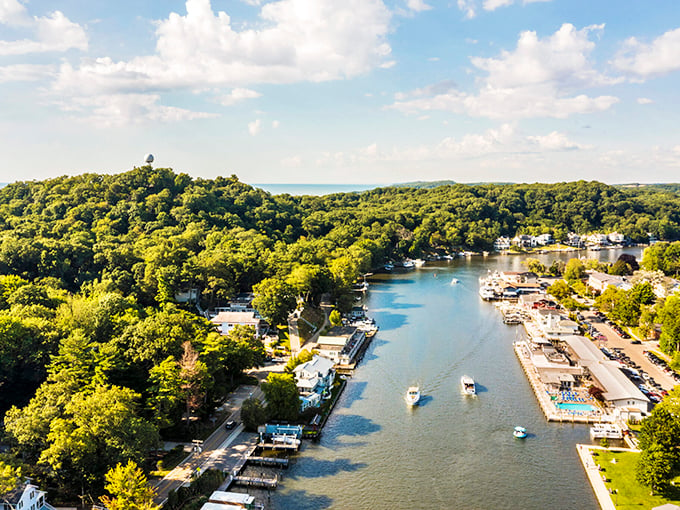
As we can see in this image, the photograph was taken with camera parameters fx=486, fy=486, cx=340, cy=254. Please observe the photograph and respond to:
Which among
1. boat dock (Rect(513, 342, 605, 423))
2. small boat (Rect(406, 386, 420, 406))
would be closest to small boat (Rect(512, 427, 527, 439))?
boat dock (Rect(513, 342, 605, 423))

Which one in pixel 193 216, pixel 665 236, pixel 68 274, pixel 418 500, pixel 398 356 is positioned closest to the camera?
pixel 418 500

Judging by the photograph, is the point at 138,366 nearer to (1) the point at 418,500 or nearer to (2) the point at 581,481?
(1) the point at 418,500

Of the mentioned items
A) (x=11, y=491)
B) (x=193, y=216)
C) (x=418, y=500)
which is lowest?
(x=418, y=500)

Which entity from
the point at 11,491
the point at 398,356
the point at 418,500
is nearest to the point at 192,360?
the point at 11,491

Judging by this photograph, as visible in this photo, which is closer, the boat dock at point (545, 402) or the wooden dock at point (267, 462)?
the wooden dock at point (267, 462)

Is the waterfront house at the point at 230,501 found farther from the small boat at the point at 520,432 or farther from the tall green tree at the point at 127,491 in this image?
the small boat at the point at 520,432

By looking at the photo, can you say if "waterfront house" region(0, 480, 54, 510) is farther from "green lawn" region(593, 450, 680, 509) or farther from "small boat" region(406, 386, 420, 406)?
"green lawn" region(593, 450, 680, 509)

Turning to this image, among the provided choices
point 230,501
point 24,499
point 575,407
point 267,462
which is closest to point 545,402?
point 575,407

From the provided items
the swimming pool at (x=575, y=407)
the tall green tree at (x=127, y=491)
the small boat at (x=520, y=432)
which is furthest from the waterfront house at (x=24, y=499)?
the swimming pool at (x=575, y=407)
